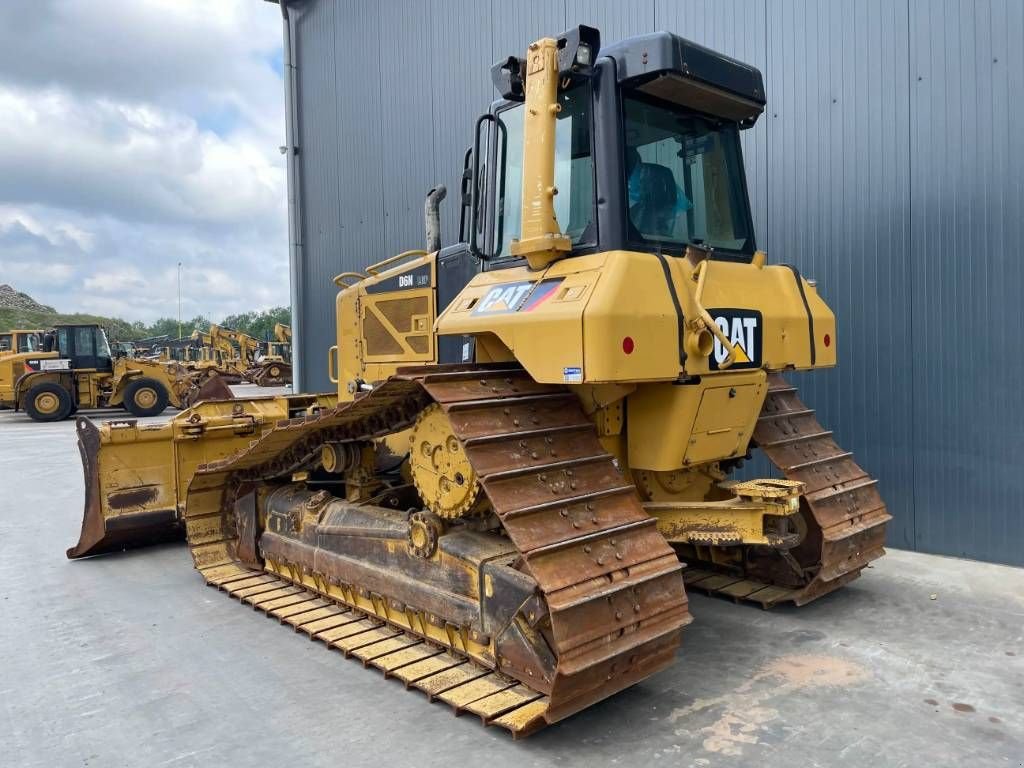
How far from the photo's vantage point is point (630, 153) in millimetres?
4152

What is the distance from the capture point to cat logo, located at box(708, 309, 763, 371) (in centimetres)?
402

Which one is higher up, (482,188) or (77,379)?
(482,188)

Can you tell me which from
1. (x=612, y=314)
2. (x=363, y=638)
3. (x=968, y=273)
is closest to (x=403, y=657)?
(x=363, y=638)

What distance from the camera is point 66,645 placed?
470cm

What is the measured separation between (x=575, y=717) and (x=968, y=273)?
471 centimetres

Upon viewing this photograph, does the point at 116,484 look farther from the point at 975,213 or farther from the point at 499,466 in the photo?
the point at 975,213

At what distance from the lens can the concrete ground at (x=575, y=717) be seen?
3387 millimetres

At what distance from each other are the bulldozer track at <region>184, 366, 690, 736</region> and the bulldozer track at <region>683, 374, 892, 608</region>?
1602 mm

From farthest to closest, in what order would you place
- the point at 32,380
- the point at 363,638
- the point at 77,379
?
1. the point at 77,379
2. the point at 32,380
3. the point at 363,638

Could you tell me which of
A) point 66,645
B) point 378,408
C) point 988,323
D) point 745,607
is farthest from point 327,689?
point 988,323

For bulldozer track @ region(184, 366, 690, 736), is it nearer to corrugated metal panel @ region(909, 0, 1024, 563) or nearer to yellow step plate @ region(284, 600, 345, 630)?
yellow step plate @ region(284, 600, 345, 630)

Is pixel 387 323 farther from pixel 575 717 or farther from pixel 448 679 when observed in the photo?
pixel 575 717

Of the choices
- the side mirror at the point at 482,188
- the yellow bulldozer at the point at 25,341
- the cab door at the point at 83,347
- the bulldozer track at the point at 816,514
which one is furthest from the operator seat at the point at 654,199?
the yellow bulldozer at the point at 25,341

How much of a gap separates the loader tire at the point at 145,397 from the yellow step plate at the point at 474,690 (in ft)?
67.2
